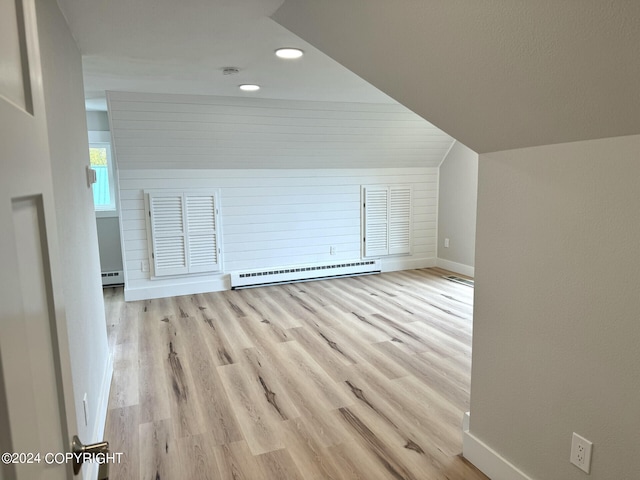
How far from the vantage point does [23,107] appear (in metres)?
0.64

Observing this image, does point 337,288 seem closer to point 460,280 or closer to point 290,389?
point 460,280

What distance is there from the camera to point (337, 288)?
206 inches

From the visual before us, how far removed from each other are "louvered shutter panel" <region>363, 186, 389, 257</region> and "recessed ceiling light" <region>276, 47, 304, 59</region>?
3.14m

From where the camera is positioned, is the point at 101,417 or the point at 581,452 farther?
the point at 101,417

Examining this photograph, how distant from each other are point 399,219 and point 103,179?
4095 millimetres

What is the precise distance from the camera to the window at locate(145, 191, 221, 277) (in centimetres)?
482

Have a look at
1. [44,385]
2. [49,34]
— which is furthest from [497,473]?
[49,34]

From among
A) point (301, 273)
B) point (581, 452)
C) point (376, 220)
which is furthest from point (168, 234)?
point (581, 452)

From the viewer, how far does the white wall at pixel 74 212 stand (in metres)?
1.69

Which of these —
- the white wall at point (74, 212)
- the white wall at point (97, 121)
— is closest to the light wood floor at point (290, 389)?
the white wall at point (74, 212)

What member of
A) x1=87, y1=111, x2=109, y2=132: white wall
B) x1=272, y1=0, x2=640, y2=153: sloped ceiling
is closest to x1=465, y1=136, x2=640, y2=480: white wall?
x1=272, y1=0, x2=640, y2=153: sloped ceiling

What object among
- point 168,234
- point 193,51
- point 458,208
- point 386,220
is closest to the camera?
point 193,51

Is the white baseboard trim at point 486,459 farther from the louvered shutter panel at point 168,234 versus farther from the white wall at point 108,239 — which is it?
the white wall at point 108,239

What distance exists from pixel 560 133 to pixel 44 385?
158 centimetres
